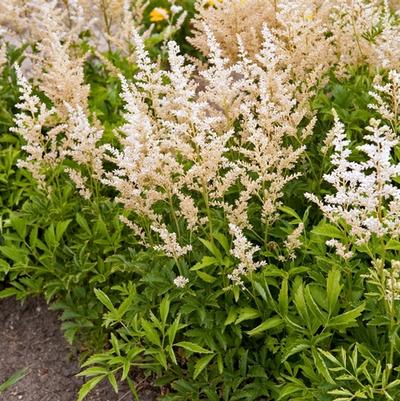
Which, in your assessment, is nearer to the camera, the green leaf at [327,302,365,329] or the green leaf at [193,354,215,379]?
the green leaf at [327,302,365,329]

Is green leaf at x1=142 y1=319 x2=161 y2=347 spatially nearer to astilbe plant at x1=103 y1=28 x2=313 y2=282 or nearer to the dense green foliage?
the dense green foliage

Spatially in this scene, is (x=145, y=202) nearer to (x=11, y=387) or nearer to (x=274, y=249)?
(x=274, y=249)

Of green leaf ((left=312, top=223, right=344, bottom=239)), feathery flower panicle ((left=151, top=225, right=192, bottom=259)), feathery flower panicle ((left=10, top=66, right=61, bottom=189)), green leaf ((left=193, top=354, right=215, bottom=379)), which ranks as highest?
feathery flower panicle ((left=10, top=66, right=61, bottom=189))

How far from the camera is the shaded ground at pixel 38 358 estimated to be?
12.6 ft

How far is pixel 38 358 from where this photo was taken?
13.5 ft

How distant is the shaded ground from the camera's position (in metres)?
3.85

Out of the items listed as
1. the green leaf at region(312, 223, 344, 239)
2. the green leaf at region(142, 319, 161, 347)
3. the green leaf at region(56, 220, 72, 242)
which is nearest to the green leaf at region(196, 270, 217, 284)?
A: the green leaf at region(142, 319, 161, 347)

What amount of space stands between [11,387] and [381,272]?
2.46 m

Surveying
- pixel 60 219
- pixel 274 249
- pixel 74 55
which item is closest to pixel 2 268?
pixel 60 219

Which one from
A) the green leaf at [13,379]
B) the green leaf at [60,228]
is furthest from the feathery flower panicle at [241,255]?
the green leaf at [13,379]

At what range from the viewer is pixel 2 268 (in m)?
3.93

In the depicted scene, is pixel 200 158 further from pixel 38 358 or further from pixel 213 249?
pixel 38 358

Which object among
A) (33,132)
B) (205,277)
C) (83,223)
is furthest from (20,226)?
(205,277)

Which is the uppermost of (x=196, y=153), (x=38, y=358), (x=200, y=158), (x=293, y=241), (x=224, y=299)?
(x=196, y=153)
